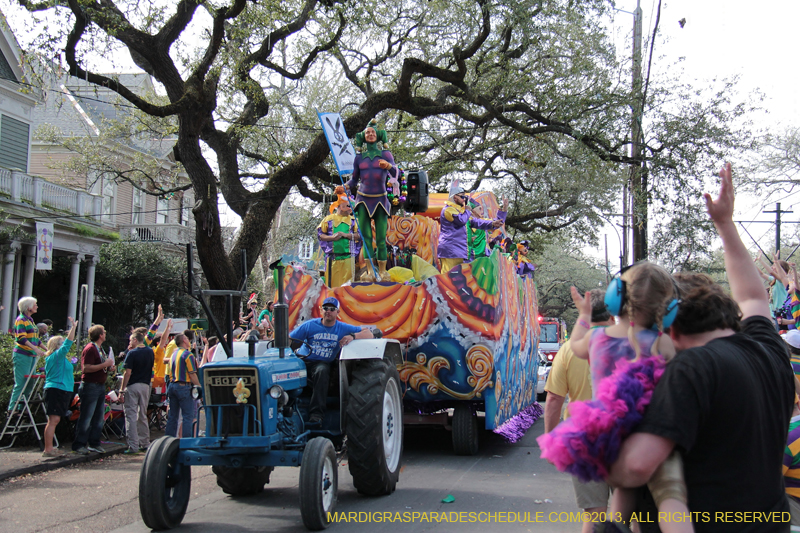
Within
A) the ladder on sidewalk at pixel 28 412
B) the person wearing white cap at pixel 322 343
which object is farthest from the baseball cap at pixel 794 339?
the ladder on sidewalk at pixel 28 412

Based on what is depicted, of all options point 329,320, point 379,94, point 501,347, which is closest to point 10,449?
point 329,320

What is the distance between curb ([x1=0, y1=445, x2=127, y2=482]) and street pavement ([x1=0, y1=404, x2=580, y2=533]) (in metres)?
0.13

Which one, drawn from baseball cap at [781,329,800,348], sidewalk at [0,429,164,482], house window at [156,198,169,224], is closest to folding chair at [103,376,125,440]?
sidewalk at [0,429,164,482]

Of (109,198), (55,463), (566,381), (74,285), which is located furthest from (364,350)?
(109,198)

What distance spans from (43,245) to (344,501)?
13.2 metres

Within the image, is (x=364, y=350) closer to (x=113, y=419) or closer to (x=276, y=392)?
(x=276, y=392)

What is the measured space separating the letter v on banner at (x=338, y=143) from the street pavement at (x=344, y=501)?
4.47 m

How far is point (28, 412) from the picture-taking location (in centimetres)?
888

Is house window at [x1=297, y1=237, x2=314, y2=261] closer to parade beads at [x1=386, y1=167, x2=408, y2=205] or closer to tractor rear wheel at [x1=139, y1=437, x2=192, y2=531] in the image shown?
parade beads at [x1=386, y1=167, x2=408, y2=205]

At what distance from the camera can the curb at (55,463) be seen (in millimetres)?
7493

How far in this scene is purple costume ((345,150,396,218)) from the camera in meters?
9.12

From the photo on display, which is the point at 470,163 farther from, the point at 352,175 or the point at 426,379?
the point at 426,379

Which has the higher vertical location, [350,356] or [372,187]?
[372,187]

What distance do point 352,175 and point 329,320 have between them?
3246 mm
